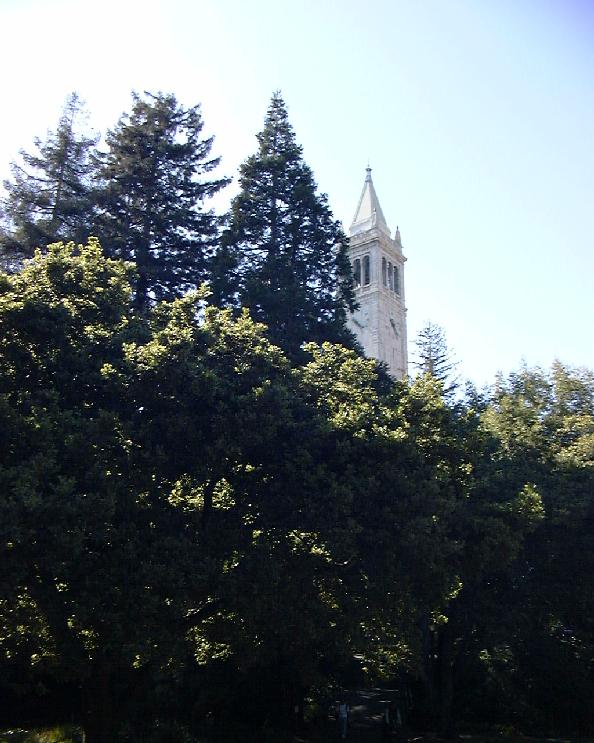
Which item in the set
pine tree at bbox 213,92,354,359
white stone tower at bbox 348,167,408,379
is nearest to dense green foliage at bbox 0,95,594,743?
pine tree at bbox 213,92,354,359

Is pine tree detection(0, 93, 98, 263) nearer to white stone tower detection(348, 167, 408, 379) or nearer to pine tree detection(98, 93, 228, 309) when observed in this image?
pine tree detection(98, 93, 228, 309)

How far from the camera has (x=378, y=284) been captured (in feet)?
200

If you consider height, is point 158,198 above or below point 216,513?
above

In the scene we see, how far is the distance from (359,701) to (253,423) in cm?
1663

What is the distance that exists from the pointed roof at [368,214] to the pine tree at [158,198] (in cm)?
3636

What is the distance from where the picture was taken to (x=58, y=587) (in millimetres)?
12453

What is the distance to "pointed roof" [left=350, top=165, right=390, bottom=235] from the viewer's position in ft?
209

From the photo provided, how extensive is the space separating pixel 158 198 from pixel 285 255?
17.4ft

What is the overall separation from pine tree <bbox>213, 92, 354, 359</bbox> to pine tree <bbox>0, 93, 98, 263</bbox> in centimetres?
565

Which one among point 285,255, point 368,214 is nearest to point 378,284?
point 368,214

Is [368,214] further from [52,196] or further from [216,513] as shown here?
[216,513]

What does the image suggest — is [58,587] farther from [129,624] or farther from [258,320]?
[258,320]

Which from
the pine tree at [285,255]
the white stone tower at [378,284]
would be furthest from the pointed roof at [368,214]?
the pine tree at [285,255]

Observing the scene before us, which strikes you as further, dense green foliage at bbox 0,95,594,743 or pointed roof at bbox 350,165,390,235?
pointed roof at bbox 350,165,390,235
